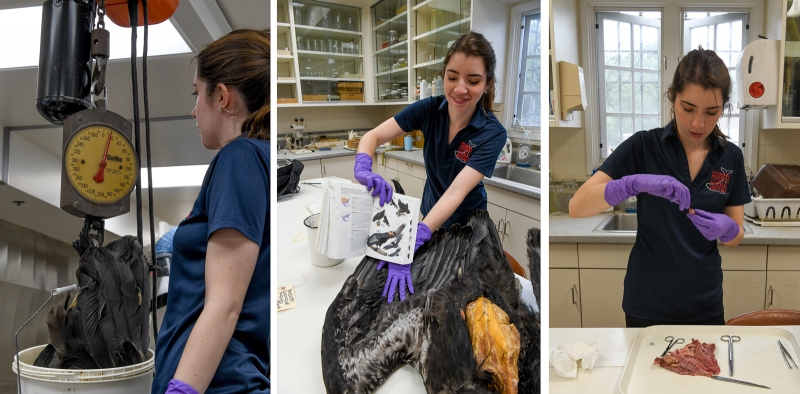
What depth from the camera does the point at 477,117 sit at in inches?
26.0

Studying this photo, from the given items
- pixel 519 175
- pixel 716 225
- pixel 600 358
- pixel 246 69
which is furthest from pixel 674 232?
pixel 246 69

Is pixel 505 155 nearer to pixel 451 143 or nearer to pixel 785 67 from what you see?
pixel 451 143

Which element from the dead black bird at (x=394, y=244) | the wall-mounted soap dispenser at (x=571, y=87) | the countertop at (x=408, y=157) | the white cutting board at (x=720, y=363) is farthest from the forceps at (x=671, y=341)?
the dead black bird at (x=394, y=244)

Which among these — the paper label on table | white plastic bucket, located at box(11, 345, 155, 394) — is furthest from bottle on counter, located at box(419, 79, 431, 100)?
white plastic bucket, located at box(11, 345, 155, 394)

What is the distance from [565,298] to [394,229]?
2.84 feet

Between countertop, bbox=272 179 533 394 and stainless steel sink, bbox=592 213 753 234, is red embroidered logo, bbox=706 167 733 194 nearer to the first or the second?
stainless steel sink, bbox=592 213 753 234

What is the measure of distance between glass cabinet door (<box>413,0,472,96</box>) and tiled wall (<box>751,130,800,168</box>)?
0.80m

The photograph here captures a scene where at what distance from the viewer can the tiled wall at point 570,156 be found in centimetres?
116

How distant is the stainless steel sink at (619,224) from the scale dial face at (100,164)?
1.09 meters

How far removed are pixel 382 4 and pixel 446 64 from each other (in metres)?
0.13

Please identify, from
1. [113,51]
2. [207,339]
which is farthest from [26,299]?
[207,339]

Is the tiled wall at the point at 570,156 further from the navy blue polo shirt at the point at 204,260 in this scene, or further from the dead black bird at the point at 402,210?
the navy blue polo shirt at the point at 204,260

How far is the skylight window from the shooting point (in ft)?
3.39

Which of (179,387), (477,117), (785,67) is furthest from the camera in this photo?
(785,67)
